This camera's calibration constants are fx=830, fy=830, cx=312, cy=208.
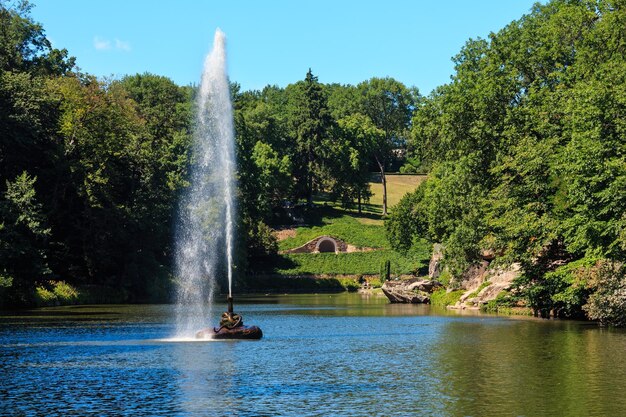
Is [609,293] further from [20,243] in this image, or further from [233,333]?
[20,243]

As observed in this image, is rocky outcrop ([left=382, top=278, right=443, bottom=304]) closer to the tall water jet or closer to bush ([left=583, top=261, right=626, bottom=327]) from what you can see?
the tall water jet

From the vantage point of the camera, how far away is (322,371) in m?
29.1

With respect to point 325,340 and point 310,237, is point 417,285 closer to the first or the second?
point 325,340

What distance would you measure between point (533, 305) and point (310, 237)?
85.6 m

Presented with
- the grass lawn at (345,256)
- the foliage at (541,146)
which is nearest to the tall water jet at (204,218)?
the grass lawn at (345,256)

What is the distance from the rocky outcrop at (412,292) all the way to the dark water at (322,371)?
3155 centimetres

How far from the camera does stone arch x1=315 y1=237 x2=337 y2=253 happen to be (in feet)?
458

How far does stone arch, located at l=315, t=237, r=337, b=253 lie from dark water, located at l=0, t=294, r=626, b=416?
297 ft

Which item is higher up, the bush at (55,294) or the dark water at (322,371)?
the bush at (55,294)

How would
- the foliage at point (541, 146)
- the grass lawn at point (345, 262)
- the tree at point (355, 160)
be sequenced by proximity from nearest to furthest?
the foliage at point (541, 146) → the grass lawn at point (345, 262) → the tree at point (355, 160)

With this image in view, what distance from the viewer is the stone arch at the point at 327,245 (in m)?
140

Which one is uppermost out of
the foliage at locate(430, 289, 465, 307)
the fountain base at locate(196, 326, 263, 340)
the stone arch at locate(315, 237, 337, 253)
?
the stone arch at locate(315, 237, 337, 253)

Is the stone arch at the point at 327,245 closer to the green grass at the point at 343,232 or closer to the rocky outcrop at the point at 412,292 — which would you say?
the green grass at the point at 343,232

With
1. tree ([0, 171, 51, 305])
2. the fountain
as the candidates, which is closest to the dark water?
tree ([0, 171, 51, 305])
